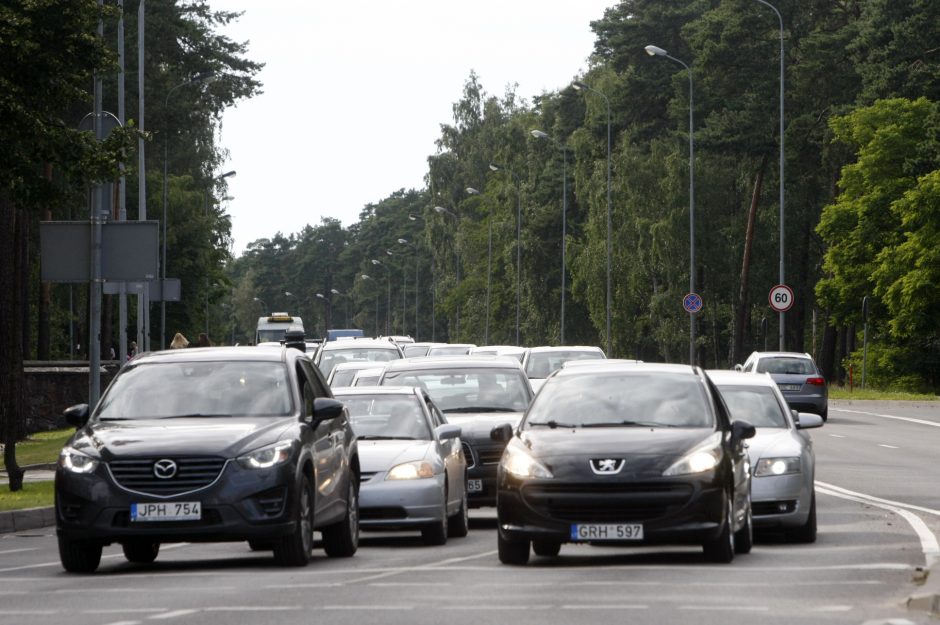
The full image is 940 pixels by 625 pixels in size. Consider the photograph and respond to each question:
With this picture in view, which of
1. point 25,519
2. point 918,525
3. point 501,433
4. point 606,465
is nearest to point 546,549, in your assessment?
point 501,433

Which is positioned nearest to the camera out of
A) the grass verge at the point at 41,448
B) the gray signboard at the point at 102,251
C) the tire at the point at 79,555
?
the tire at the point at 79,555

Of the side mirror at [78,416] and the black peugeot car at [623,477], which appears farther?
the side mirror at [78,416]

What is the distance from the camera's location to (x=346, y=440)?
16.2 meters

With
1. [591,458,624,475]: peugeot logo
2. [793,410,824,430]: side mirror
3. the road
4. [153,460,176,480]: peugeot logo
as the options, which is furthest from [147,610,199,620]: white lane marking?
[793,410,824,430]: side mirror

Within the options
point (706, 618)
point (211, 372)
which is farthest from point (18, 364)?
point (706, 618)

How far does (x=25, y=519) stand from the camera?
840 inches

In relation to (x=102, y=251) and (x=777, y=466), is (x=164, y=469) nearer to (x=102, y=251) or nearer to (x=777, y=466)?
(x=777, y=466)

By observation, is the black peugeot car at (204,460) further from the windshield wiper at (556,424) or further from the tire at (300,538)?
the windshield wiper at (556,424)

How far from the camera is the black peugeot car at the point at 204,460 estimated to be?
45.8 feet

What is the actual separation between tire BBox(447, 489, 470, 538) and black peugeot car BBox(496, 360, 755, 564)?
363cm

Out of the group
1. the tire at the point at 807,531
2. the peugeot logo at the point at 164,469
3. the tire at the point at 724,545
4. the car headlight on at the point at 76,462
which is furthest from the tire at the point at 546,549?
the car headlight on at the point at 76,462

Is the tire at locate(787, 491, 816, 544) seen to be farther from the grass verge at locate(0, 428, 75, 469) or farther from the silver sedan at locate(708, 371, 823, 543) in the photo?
the grass verge at locate(0, 428, 75, 469)

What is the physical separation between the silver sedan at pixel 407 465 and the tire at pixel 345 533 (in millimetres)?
928

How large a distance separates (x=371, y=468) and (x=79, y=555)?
3.53 m
